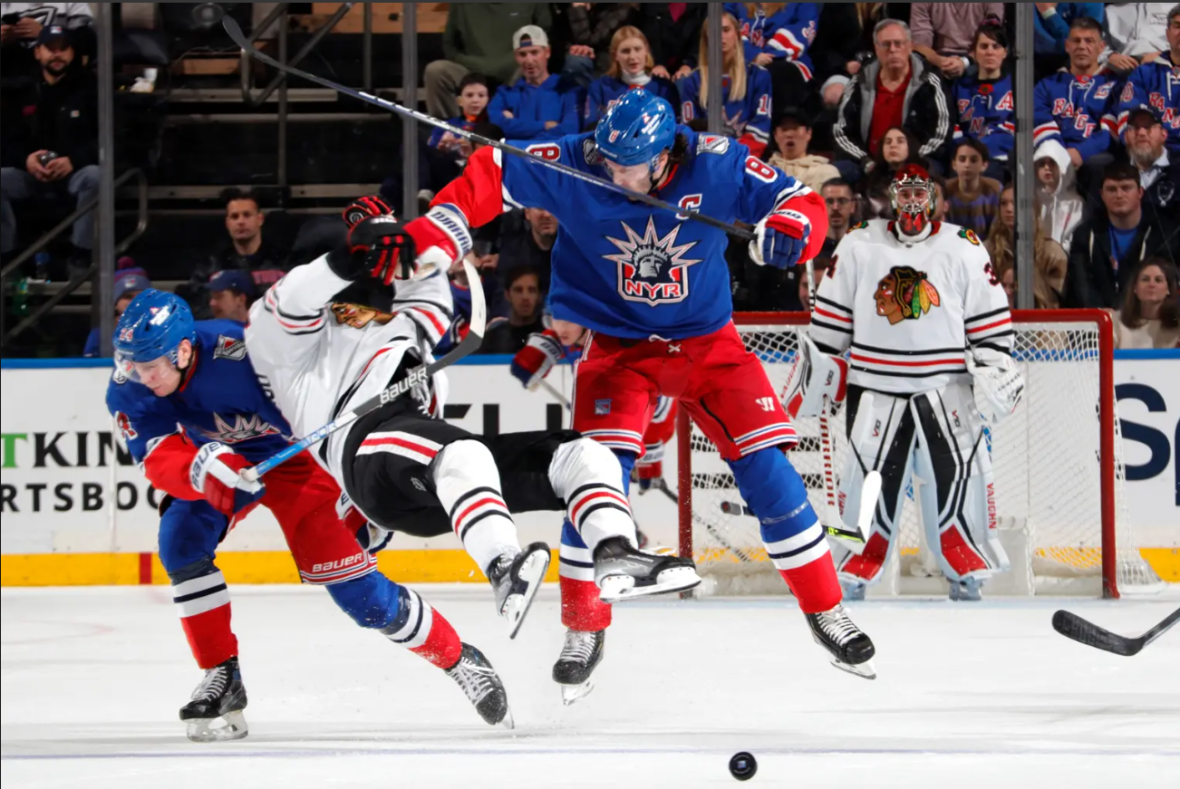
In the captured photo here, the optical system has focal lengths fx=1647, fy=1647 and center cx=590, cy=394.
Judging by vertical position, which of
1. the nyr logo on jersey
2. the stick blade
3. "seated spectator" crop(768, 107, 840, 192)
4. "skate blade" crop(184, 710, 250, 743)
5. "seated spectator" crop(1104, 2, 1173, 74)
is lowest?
"skate blade" crop(184, 710, 250, 743)

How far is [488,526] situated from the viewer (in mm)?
3059

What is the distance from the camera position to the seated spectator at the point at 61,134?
6.66 metres

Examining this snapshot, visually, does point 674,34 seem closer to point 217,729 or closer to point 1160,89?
point 1160,89

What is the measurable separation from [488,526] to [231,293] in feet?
12.7

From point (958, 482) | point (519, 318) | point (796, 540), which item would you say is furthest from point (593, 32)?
point (796, 540)

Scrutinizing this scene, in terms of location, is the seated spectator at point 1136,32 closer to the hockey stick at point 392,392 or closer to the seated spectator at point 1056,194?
the seated spectator at point 1056,194

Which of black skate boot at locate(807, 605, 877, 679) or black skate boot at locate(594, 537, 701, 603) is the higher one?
black skate boot at locate(594, 537, 701, 603)

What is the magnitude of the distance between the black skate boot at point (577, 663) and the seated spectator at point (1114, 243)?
3191mm

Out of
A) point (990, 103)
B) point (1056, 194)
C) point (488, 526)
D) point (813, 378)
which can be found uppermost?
point (990, 103)

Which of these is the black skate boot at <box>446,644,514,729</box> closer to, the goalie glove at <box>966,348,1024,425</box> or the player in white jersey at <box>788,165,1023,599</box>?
the player in white jersey at <box>788,165,1023,599</box>

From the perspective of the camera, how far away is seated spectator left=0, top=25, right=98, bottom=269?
21.9ft

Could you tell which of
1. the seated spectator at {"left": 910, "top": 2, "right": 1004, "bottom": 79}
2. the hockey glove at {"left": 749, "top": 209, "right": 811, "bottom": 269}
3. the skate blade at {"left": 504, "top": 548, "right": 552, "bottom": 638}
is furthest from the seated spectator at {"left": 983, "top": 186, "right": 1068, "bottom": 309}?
the skate blade at {"left": 504, "top": 548, "right": 552, "bottom": 638}

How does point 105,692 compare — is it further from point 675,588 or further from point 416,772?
point 675,588

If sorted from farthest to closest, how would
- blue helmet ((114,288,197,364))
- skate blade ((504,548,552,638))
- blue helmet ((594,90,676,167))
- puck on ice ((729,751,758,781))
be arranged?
1. blue helmet ((114,288,197,364))
2. blue helmet ((594,90,676,167))
3. puck on ice ((729,751,758,781))
4. skate blade ((504,548,552,638))
